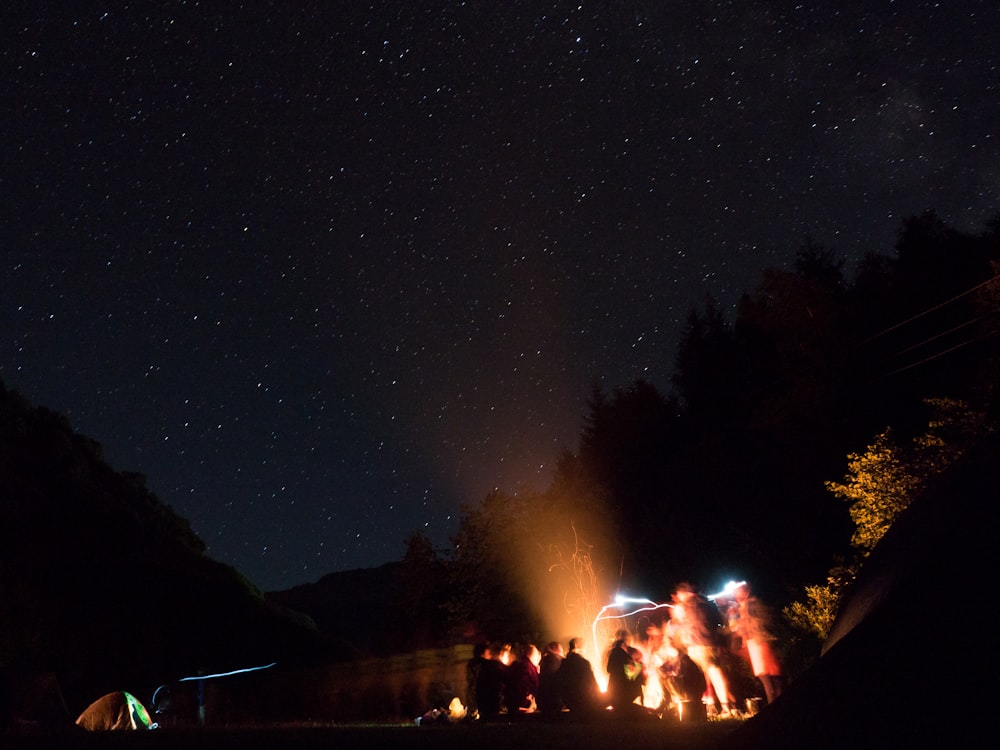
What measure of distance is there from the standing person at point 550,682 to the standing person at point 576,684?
0.17m

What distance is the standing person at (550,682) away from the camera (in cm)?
1117

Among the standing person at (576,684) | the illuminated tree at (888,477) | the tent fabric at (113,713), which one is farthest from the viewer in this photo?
the illuminated tree at (888,477)

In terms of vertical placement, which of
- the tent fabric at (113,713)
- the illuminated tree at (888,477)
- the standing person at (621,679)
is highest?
the illuminated tree at (888,477)

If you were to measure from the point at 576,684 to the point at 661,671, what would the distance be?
236 cm

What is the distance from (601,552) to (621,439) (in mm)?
16111

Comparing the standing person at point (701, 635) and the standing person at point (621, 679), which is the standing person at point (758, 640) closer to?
the standing person at point (701, 635)

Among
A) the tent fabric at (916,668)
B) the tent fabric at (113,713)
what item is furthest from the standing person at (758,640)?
the tent fabric at (113,713)

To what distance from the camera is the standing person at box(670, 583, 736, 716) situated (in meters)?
11.6

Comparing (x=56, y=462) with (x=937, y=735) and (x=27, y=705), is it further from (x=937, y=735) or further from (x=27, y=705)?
(x=937, y=735)

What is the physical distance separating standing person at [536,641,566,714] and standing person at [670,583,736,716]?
6.08 ft

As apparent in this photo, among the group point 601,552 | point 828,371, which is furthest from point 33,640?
point 828,371

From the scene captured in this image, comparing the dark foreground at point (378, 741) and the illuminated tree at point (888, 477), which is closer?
the dark foreground at point (378, 741)

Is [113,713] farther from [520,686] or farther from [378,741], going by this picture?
[378,741]

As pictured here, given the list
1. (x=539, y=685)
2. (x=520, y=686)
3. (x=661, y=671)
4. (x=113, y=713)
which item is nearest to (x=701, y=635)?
(x=661, y=671)
